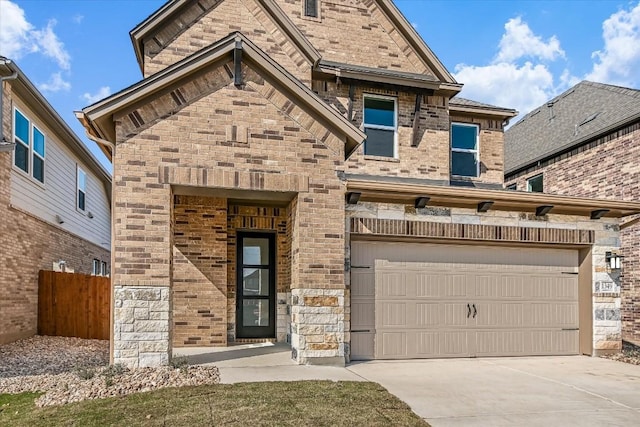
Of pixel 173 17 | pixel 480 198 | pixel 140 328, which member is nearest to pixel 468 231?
pixel 480 198

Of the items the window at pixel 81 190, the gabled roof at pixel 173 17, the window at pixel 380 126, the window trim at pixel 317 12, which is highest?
the window trim at pixel 317 12

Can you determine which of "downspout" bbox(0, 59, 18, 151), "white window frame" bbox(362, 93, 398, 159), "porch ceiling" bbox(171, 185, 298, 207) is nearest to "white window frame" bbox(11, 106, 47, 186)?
"downspout" bbox(0, 59, 18, 151)

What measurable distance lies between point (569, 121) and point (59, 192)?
1749 centimetres

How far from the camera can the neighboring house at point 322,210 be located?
8.14 meters

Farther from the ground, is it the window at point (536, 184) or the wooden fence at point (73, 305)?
the window at point (536, 184)

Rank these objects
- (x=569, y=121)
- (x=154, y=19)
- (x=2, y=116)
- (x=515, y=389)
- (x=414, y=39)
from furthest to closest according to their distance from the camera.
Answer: (x=569, y=121) < (x=414, y=39) < (x=154, y=19) < (x=2, y=116) < (x=515, y=389)

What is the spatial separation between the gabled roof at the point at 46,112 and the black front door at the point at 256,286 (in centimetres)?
621

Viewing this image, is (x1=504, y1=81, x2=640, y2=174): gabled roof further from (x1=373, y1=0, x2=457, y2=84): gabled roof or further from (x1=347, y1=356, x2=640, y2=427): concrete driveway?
(x1=347, y1=356, x2=640, y2=427): concrete driveway

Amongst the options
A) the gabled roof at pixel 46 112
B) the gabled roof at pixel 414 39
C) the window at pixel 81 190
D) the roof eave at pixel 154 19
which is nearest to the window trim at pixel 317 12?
the gabled roof at pixel 414 39

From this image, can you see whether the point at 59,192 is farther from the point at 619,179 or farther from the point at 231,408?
the point at 619,179

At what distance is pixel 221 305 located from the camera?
1094cm

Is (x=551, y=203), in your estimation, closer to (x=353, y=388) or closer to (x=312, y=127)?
(x=312, y=127)

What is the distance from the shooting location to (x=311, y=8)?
13.2 metres

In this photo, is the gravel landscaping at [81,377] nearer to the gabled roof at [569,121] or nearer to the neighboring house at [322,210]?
the neighboring house at [322,210]
